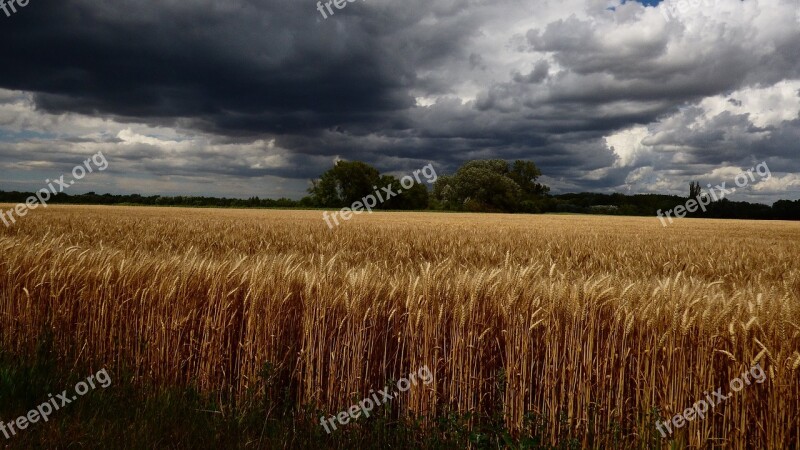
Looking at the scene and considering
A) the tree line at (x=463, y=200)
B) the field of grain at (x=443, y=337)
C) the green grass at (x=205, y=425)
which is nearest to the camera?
the green grass at (x=205, y=425)

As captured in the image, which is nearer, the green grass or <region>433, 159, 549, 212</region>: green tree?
the green grass

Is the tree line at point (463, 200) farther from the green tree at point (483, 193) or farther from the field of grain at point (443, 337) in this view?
the field of grain at point (443, 337)

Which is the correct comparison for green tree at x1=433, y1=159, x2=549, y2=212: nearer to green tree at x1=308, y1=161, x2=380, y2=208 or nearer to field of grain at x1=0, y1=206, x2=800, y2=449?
green tree at x1=308, y1=161, x2=380, y2=208

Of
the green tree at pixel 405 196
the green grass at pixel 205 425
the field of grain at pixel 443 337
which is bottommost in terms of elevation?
the green grass at pixel 205 425

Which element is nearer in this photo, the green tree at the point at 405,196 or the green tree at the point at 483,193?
the green tree at the point at 483,193

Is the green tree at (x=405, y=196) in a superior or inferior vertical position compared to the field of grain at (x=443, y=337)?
superior

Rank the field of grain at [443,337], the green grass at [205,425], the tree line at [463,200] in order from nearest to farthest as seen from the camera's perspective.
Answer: the green grass at [205,425] → the field of grain at [443,337] → the tree line at [463,200]

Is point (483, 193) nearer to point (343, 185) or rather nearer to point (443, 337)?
point (343, 185)

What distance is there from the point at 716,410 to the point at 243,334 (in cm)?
364

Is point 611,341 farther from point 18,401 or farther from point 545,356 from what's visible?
point 18,401

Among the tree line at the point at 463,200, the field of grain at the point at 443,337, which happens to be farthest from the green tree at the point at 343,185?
the field of grain at the point at 443,337

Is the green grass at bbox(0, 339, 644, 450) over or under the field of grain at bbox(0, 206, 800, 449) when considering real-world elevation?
under

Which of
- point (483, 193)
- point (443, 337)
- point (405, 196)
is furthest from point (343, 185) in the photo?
point (443, 337)

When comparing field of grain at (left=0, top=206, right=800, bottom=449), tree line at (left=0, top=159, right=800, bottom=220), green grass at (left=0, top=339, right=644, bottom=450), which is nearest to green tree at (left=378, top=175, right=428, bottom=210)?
tree line at (left=0, top=159, right=800, bottom=220)
